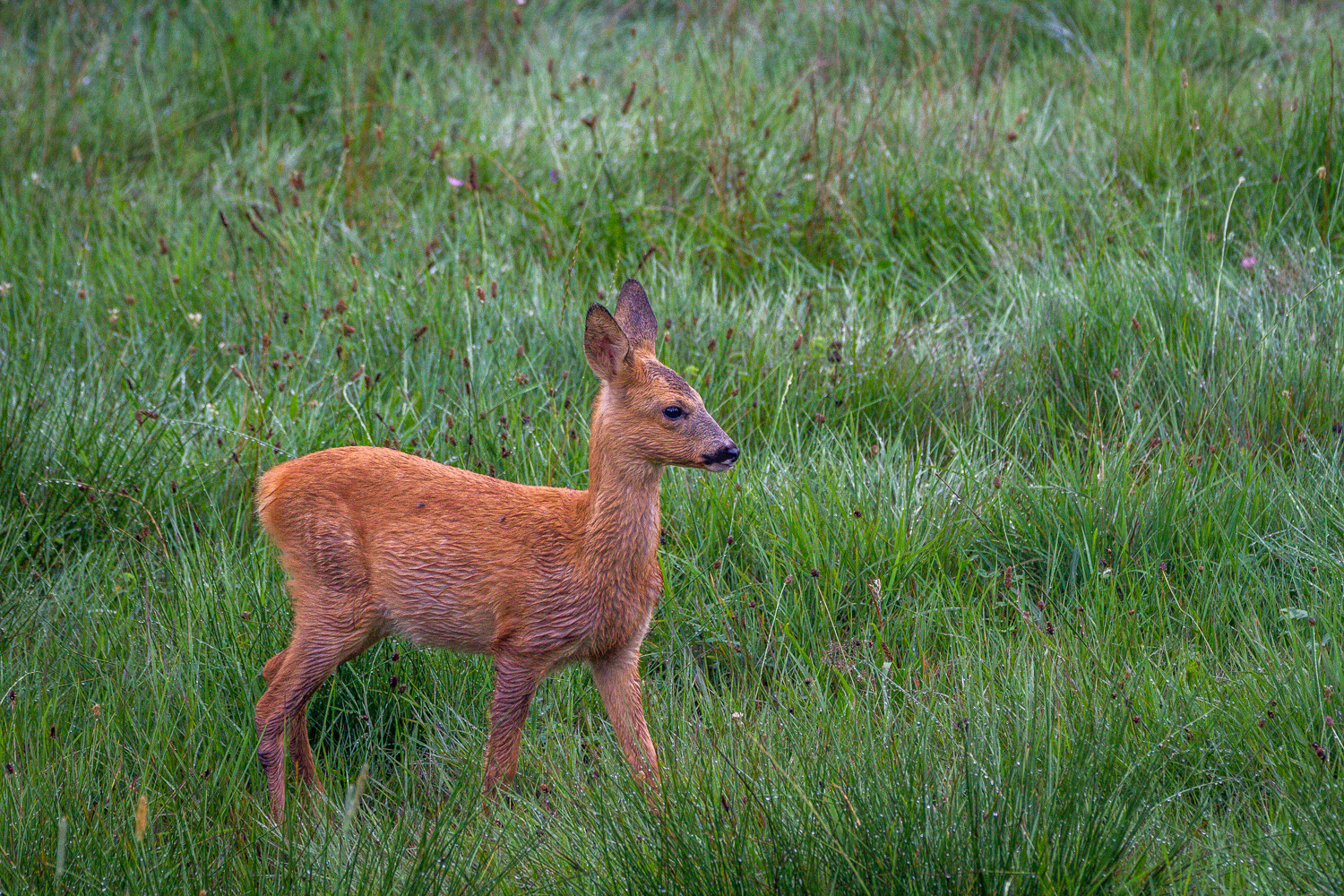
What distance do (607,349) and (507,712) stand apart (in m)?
1.06

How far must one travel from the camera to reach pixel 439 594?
11.6 ft

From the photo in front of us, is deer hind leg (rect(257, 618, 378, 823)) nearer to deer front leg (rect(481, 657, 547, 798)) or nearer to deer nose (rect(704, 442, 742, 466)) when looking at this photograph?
deer front leg (rect(481, 657, 547, 798))

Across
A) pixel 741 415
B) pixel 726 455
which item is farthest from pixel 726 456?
pixel 741 415

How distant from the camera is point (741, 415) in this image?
5.11 metres

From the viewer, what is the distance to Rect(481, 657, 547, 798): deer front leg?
3.42 m

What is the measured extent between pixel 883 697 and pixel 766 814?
0.78 metres

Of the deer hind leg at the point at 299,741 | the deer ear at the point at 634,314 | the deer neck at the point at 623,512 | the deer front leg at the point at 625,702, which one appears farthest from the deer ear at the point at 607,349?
the deer hind leg at the point at 299,741

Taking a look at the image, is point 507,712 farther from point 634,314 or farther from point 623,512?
point 634,314

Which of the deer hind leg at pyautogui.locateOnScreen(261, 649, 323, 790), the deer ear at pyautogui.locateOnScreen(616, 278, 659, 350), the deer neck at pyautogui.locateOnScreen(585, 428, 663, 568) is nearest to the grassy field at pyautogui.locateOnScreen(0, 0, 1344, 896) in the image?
the deer hind leg at pyautogui.locateOnScreen(261, 649, 323, 790)

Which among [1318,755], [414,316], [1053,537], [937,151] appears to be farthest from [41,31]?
[1318,755]

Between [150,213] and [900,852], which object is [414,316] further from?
[900,852]

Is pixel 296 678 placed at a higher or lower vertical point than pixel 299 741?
higher

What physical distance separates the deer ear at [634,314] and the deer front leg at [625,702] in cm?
92

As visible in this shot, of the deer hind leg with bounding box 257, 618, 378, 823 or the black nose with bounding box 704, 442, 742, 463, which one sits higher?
the black nose with bounding box 704, 442, 742, 463
